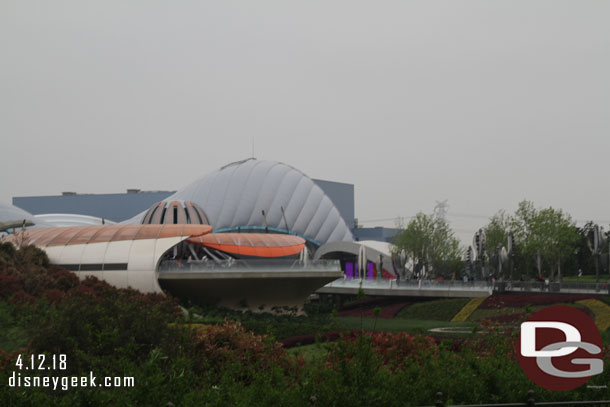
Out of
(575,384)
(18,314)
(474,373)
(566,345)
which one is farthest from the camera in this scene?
(18,314)

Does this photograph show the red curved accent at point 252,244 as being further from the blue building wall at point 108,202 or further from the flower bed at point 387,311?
the blue building wall at point 108,202

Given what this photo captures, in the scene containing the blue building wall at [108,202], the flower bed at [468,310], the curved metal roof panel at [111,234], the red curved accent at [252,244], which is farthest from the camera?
the blue building wall at [108,202]

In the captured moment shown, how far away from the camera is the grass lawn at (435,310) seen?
40.7 metres

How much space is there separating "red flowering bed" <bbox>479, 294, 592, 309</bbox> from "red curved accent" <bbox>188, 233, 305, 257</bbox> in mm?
12350

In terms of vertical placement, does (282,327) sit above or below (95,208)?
below

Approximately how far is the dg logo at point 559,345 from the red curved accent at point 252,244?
31342 mm

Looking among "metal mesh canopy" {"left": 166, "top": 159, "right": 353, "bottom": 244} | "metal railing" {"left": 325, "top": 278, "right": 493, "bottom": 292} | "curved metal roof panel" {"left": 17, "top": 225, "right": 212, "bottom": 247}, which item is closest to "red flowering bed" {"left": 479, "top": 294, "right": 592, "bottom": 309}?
"metal railing" {"left": 325, "top": 278, "right": 493, "bottom": 292}

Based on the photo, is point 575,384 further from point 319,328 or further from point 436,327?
point 436,327

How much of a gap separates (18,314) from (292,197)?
5092 centimetres

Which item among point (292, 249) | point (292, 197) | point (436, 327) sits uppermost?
point (292, 197)

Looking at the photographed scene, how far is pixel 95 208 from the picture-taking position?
10950 cm

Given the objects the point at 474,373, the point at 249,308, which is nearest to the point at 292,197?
the point at 249,308

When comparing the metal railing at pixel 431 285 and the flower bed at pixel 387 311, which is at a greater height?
the metal railing at pixel 431 285

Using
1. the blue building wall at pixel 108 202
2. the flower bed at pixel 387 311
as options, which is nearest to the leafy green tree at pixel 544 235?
the flower bed at pixel 387 311
